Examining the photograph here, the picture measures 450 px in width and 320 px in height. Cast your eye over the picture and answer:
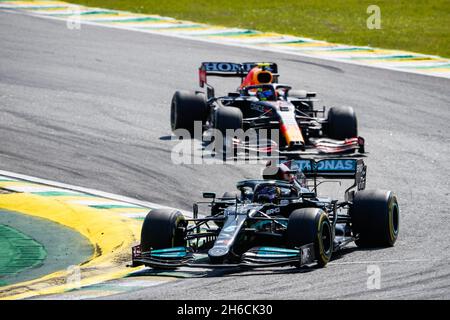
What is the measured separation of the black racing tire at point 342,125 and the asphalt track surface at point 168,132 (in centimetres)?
51

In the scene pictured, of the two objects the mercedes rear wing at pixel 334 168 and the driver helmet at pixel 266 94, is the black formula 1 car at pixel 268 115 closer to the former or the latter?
the driver helmet at pixel 266 94

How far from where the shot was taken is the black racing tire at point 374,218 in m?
14.4

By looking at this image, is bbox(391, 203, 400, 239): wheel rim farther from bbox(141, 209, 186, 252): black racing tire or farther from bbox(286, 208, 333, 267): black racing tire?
bbox(141, 209, 186, 252): black racing tire

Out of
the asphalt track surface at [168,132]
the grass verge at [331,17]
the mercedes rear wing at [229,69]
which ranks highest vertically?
the grass verge at [331,17]

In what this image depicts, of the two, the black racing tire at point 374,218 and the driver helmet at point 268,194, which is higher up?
the driver helmet at point 268,194

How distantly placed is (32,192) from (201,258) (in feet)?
17.5

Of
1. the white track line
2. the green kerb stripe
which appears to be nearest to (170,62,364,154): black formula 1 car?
the white track line

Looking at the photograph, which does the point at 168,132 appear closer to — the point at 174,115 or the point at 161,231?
the point at 174,115

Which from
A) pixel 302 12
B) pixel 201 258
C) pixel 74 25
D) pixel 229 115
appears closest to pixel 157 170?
pixel 229 115

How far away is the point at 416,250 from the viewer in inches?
563

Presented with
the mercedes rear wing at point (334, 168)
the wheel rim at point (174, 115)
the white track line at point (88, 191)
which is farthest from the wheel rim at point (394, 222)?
the wheel rim at point (174, 115)

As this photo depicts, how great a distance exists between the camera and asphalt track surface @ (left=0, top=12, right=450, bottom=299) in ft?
41.5
